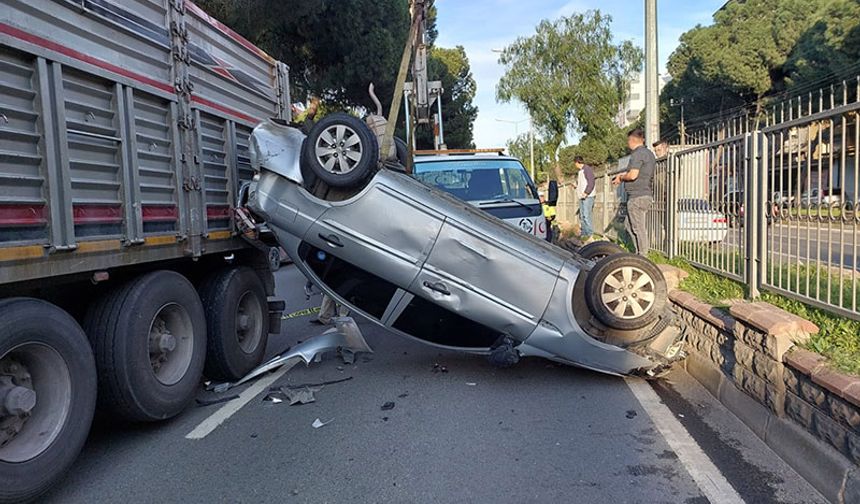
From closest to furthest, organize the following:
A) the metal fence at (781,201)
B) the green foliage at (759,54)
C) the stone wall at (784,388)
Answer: the stone wall at (784,388) → the metal fence at (781,201) → the green foliage at (759,54)

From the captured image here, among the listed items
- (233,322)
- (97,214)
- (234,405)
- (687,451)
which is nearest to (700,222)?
(687,451)

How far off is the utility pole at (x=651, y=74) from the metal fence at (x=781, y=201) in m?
2.74

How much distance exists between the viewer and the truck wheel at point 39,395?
10.3ft

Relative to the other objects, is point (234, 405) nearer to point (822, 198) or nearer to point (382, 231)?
point (382, 231)

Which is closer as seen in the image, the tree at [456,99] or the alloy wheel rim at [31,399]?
the alloy wheel rim at [31,399]

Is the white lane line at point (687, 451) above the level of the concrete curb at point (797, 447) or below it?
below

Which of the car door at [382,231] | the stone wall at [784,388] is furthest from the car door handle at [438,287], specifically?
the stone wall at [784,388]

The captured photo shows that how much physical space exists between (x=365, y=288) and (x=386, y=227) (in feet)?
2.11

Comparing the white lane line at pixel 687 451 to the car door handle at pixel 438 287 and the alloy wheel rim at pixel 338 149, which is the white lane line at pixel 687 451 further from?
the alloy wheel rim at pixel 338 149

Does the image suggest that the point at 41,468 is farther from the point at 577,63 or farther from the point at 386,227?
the point at 577,63

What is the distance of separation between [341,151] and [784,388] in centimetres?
342

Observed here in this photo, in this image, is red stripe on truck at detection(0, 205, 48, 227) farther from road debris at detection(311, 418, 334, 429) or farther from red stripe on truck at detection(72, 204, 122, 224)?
road debris at detection(311, 418, 334, 429)

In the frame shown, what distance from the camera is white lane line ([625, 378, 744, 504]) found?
3578mm

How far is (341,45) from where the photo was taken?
61.2 feet
